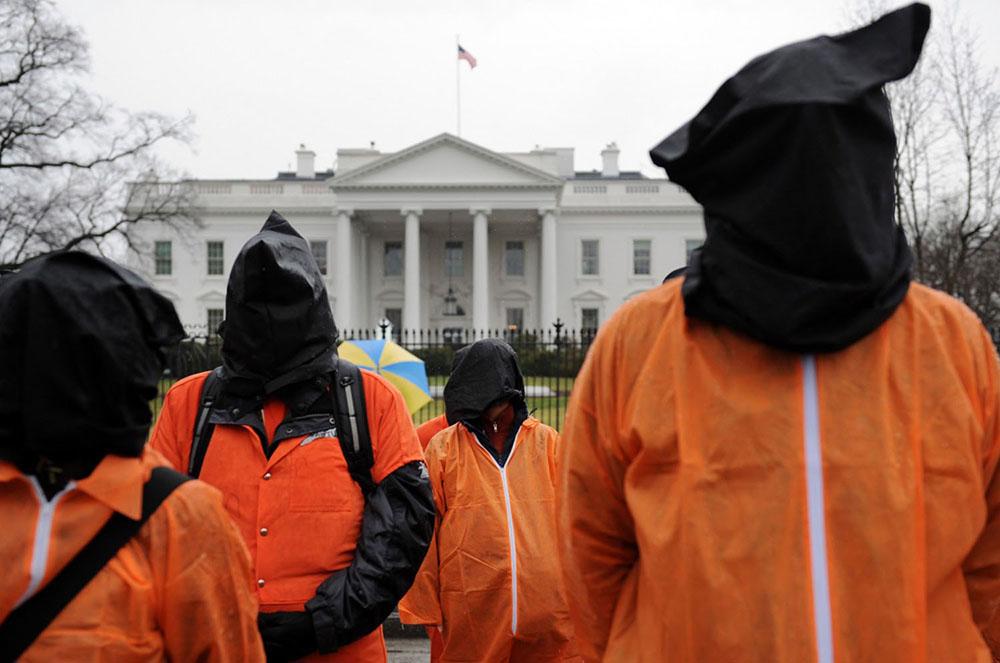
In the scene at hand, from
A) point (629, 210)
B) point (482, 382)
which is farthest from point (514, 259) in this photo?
point (482, 382)

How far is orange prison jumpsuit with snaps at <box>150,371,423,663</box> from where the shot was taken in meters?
2.34

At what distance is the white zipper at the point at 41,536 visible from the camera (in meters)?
1.53

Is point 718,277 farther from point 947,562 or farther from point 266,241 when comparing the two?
point 266,241

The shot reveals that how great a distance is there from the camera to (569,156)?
58.1 m

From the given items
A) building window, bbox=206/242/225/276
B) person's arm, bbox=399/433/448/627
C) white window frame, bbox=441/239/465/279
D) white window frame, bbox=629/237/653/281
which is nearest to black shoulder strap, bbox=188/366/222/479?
person's arm, bbox=399/433/448/627

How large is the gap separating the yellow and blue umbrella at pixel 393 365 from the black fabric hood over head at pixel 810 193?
6.19 meters

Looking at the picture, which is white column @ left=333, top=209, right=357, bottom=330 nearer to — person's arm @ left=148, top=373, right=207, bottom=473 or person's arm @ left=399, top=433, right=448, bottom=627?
person's arm @ left=399, top=433, right=448, bottom=627

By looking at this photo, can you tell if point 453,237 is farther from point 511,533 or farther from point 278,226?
point 278,226

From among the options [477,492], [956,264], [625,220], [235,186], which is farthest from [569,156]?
[477,492]

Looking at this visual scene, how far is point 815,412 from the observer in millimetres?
1512

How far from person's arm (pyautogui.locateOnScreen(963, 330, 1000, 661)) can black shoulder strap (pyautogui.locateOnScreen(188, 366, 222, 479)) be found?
82.0 inches

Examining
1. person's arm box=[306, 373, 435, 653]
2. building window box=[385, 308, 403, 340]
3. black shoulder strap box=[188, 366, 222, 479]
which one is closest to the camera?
person's arm box=[306, 373, 435, 653]

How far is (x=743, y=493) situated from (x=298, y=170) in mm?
60046

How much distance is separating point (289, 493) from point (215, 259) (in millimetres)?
53363
